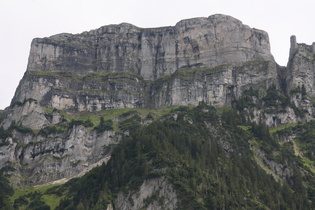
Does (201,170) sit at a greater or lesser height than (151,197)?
greater

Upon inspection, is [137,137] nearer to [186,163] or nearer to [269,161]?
[186,163]

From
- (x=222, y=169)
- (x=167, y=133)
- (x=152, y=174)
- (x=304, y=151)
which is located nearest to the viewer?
(x=152, y=174)

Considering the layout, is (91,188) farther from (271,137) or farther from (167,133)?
(271,137)

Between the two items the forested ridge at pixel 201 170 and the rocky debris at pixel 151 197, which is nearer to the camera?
the rocky debris at pixel 151 197

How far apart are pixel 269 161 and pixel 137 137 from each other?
47.8 meters

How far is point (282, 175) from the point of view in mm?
171500

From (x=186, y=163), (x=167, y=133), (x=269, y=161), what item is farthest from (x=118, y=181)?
(x=269, y=161)

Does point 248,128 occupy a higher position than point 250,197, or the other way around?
point 248,128

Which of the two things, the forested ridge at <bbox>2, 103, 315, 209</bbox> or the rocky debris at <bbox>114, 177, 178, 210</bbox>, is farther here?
the forested ridge at <bbox>2, 103, 315, 209</bbox>

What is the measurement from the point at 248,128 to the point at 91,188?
7496cm

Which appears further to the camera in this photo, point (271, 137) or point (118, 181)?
point (271, 137)

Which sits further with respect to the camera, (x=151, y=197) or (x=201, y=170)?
(x=201, y=170)

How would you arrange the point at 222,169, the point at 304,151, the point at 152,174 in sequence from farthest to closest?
the point at 304,151
the point at 222,169
the point at 152,174

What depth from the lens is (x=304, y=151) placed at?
19075 cm
